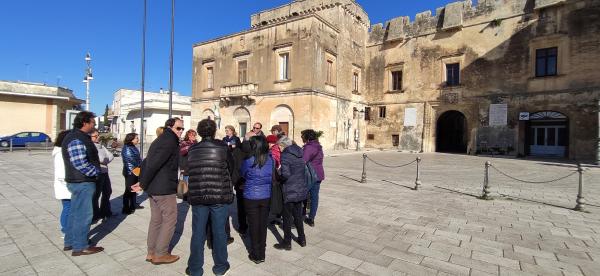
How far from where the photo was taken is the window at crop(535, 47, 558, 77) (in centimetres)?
1908

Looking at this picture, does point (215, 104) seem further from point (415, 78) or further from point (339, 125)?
point (415, 78)

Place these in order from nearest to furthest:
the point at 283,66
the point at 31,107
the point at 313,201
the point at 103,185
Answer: the point at 313,201, the point at 103,185, the point at 283,66, the point at 31,107

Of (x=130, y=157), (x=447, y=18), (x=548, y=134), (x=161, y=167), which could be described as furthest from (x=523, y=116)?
(x=161, y=167)

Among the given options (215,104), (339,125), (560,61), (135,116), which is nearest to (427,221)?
(339,125)

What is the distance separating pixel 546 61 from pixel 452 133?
8.91 m

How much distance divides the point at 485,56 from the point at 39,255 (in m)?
24.8

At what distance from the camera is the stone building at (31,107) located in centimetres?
2323

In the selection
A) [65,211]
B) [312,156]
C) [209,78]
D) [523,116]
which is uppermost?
[209,78]

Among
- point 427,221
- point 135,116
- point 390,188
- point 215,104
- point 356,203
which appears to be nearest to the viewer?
point 427,221

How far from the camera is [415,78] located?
2422cm

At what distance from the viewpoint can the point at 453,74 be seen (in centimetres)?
2289

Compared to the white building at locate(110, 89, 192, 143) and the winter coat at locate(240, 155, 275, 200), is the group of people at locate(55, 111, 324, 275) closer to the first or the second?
the winter coat at locate(240, 155, 275, 200)

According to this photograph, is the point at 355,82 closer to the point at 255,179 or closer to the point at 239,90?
the point at 239,90

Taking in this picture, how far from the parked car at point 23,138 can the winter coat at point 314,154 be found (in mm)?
25861
